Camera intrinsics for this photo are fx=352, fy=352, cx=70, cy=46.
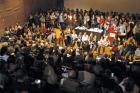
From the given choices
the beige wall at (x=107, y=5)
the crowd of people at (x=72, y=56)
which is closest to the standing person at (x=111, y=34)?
the crowd of people at (x=72, y=56)

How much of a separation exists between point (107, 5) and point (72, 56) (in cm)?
1418

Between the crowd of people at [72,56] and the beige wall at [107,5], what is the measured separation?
1.77 metres

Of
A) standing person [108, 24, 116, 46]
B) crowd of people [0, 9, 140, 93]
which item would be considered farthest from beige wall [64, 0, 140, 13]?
standing person [108, 24, 116, 46]

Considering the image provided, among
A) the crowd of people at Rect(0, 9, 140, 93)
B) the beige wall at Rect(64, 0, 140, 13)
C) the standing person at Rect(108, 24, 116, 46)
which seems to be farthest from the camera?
the beige wall at Rect(64, 0, 140, 13)

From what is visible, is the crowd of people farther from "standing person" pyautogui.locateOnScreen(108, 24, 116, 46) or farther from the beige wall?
the beige wall

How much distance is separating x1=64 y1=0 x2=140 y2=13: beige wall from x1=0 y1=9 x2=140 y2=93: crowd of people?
5.79 ft

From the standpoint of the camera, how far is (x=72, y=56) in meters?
14.1

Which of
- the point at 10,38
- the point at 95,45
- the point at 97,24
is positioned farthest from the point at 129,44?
the point at 10,38

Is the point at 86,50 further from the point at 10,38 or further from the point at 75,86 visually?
the point at 75,86

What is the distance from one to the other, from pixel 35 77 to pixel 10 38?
9.88 metres

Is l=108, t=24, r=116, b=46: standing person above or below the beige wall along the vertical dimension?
below

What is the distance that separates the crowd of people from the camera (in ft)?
32.5

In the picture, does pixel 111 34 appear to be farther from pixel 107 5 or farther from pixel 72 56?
pixel 72 56

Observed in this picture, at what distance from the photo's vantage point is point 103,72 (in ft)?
34.3
